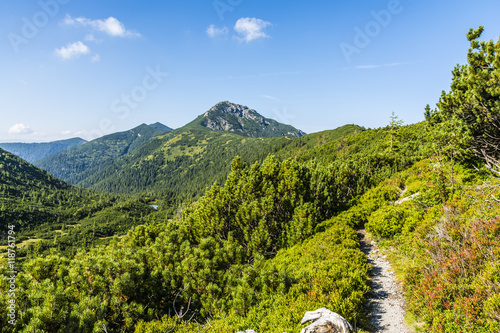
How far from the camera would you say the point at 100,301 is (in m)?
6.70

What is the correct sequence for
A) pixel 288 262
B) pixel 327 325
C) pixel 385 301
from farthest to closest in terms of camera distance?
pixel 288 262 → pixel 385 301 → pixel 327 325

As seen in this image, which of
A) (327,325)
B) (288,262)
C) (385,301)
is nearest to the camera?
(327,325)

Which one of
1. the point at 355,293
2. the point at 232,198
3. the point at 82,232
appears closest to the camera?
the point at 355,293

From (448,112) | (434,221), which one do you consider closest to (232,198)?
(434,221)

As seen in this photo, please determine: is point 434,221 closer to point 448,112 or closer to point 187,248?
point 448,112

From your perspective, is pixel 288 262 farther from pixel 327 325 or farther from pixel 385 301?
pixel 327 325

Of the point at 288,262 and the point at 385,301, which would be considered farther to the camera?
the point at 288,262

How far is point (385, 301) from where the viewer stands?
312 inches

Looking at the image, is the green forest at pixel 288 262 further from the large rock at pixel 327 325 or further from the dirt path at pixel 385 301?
the large rock at pixel 327 325

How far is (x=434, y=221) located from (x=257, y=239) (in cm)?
901

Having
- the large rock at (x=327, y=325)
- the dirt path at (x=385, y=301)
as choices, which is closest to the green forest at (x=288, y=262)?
the dirt path at (x=385, y=301)

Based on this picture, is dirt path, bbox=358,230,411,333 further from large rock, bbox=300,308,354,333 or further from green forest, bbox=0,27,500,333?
large rock, bbox=300,308,354,333

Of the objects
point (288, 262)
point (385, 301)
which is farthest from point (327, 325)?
point (288, 262)

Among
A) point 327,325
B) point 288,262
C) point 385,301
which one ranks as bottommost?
point 385,301
